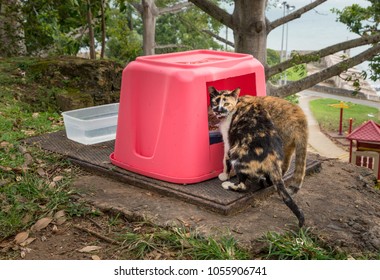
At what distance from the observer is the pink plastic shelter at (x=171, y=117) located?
8.58 ft

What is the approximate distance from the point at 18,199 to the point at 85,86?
90.9 inches

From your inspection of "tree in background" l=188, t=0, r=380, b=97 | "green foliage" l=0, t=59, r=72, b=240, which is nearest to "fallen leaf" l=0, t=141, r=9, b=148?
"green foliage" l=0, t=59, r=72, b=240

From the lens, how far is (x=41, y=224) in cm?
237

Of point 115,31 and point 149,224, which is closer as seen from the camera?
point 149,224

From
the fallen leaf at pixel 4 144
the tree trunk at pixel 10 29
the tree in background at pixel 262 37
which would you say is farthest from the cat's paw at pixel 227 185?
the tree trunk at pixel 10 29

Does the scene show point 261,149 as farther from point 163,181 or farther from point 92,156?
point 92,156

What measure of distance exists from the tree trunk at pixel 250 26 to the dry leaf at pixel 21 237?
3.28m

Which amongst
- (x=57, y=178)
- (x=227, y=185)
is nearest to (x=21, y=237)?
(x=57, y=178)

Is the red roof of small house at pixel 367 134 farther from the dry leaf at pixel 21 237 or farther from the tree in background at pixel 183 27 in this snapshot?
the tree in background at pixel 183 27

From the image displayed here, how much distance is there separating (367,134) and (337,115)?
797 cm

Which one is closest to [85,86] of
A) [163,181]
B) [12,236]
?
[163,181]

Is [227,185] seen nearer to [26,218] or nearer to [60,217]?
[60,217]

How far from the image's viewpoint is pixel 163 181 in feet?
9.09
